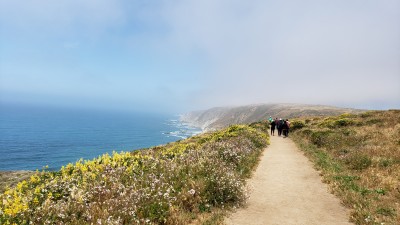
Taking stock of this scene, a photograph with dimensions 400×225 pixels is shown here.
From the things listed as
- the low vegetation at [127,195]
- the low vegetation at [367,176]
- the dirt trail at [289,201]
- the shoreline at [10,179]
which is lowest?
the shoreline at [10,179]

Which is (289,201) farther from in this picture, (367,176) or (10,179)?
(10,179)

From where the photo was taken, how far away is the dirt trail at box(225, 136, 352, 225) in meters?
8.48

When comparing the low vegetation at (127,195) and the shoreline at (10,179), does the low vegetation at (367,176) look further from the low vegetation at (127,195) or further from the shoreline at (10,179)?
the shoreline at (10,179)

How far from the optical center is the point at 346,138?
24.9m

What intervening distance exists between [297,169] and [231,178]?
718 centimetres

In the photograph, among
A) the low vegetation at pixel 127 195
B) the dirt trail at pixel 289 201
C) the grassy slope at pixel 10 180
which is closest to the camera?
the low vegetation at pixel 127 195

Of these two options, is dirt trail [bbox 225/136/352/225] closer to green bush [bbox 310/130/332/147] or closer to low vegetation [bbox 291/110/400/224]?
low vegetation [bbox 291/110/400/224]

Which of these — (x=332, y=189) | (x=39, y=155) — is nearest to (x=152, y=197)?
(x=332, y=189)

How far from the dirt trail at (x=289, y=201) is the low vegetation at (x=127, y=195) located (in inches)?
30.9

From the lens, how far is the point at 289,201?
Answer: 10320 mm

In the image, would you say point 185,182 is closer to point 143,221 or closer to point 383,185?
point 143,221

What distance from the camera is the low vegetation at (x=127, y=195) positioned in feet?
23.0

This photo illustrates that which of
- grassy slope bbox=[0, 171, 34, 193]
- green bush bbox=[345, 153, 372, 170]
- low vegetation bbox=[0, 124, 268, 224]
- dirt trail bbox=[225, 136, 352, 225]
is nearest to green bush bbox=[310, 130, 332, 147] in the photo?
green bush bbox=[345, 153, 372, 170]

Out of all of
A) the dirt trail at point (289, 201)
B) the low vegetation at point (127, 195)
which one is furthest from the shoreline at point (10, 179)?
the dirt trail at point (289, 201)
